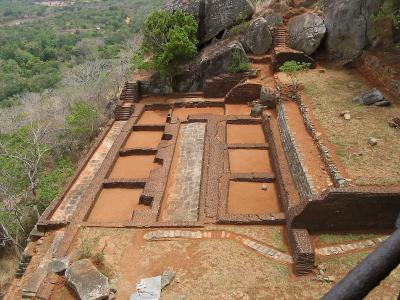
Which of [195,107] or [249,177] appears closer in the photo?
[249,177]

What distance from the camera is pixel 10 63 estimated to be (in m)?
53.7

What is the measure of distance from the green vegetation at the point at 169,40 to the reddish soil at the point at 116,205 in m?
9.00

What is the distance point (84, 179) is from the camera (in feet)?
47.7

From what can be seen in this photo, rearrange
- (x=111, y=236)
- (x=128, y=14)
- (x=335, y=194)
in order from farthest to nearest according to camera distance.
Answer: (x=128, y=14), (x=111, y=236), (x=335, y=194)

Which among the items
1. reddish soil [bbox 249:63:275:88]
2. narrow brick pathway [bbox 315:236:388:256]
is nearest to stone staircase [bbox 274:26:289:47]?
reddish soil [bbox 249:63:275:88]

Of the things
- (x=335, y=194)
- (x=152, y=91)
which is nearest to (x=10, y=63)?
(x=152, y=91)

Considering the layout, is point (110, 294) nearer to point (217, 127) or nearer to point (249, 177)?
point (249, 177)

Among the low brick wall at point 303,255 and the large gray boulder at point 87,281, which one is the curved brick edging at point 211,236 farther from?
the large gray boulder at point 87,281

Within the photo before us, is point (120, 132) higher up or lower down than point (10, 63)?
higher up

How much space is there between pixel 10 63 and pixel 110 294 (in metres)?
52.8

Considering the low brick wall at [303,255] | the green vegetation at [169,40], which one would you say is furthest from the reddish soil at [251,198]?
the green vegetation at [169,40]

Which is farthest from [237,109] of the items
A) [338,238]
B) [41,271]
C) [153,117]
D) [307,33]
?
[41,271]

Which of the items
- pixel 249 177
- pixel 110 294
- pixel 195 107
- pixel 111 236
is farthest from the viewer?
pixel 195 107

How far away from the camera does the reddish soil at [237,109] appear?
18.4 m
